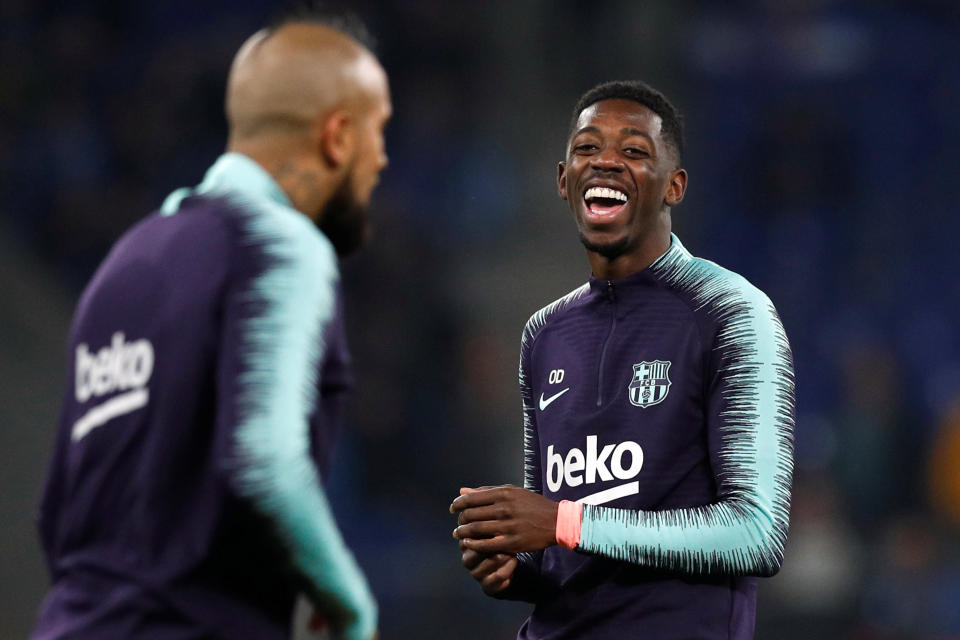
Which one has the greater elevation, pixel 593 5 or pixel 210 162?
pixel 593 5

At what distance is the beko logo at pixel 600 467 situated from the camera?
10.4 feet

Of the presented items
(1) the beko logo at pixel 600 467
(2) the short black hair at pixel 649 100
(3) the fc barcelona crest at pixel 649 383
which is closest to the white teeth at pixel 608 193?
(2) the short black hair at pixel 649 100

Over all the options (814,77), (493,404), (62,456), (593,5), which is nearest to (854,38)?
(814,77)

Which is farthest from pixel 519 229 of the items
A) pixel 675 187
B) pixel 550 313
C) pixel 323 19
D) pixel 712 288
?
pixel 323 19

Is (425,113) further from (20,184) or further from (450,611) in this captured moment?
(450,611)

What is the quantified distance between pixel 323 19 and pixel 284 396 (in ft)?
2.80

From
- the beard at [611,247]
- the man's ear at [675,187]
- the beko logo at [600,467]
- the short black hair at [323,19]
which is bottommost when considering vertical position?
the beko logo at [600,467]

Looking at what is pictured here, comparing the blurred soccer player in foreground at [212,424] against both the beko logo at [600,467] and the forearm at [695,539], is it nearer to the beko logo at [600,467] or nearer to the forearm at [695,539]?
the forearm at [695,539]

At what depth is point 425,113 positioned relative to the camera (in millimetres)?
11344

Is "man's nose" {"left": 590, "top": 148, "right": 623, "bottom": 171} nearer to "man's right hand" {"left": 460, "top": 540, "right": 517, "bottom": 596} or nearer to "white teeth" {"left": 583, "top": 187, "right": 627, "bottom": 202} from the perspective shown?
"white teeth" {"left": 583, "top": 187, "right": 627, "bottom": 202}

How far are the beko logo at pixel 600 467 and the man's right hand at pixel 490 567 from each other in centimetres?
24

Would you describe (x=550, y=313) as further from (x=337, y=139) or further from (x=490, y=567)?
(x=337, y=139)

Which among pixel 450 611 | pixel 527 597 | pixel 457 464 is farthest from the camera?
pixel 457 464

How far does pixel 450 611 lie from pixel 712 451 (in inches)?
197
